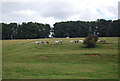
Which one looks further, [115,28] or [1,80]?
[115,28]

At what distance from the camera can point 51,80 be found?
20.9m

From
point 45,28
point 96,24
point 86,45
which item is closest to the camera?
point 86,45

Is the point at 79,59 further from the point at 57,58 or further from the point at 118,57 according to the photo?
the point at 118,57

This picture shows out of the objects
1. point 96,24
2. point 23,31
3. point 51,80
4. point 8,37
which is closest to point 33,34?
point 23,31

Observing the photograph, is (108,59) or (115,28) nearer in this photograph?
(108,59)

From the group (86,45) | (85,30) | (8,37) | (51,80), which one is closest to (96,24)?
(85,30)

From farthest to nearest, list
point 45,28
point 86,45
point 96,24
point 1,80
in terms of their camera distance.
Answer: point 45,28, point 96,24, point 86,45, point 1,80

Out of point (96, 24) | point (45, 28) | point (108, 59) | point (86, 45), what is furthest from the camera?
point (45, 28)

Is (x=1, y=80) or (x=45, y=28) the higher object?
(x=45, y=28)

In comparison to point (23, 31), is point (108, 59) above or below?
Result: below

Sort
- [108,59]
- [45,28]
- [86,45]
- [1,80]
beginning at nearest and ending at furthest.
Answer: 1. [1,80]
2. [108,59]
3. [86,45]
4. [45,28]

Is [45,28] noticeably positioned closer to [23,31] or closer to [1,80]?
[23,31]

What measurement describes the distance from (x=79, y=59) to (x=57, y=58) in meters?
4.17

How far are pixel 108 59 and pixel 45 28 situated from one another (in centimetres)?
10079
